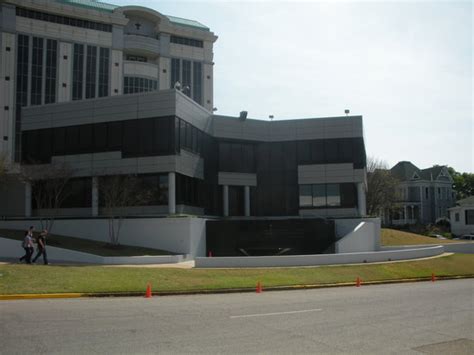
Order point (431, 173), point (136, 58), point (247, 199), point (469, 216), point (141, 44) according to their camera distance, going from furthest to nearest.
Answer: point (431, 173)
point (469, 216)
point (136, 58)
point (141, 44)
point (247, 199)

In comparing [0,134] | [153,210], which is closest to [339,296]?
[153,210]

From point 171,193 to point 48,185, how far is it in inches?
324

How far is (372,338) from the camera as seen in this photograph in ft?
31.1

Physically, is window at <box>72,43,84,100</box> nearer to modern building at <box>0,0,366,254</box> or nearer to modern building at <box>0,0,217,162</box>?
modern building at <box>0,0,217,162</box>

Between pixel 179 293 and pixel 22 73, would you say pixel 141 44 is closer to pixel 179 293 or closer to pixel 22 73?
pixel 22 73

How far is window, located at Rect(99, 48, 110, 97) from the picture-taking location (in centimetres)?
6022

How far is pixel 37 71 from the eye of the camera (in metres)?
57.9

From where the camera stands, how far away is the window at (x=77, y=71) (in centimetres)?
5922

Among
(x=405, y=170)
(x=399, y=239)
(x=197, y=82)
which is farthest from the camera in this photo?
(x=405, y=170)

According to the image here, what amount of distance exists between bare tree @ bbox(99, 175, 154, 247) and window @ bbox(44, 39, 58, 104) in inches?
1150

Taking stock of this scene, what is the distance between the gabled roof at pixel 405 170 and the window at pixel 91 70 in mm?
48445

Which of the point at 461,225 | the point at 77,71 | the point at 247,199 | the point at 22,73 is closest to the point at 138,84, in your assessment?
the point at 77,71

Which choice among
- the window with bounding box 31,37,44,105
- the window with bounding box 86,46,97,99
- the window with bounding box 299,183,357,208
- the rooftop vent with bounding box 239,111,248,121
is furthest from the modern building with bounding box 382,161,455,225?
the window with bounding box 31,37,44,105

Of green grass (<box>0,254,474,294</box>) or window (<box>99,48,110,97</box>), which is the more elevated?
window (<box>99,48,110,97</box>)
